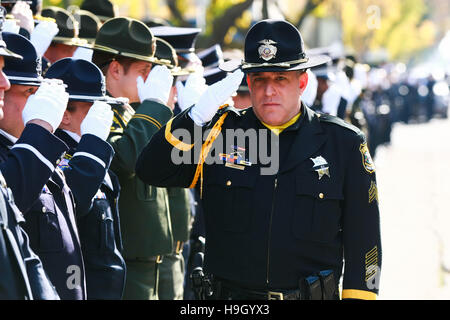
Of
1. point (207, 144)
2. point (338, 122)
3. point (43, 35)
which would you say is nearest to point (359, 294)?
point (338, 122)

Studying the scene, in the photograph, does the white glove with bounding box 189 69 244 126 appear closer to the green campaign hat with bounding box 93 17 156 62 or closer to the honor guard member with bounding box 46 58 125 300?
the honor guard member with bounding box 46 58 125 300

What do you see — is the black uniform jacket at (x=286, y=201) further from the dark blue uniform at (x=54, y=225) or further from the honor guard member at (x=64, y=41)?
the honor guard member at (x=64, y=41)

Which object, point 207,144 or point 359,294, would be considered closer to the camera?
point 359,294

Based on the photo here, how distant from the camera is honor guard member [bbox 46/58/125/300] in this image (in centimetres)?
438

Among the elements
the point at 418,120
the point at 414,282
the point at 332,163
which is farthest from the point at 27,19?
the point at 418,120

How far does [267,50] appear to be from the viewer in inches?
177

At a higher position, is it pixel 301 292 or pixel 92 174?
pixel 92 174

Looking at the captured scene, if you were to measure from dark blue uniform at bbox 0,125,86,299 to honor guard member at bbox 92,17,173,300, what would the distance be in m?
1.18

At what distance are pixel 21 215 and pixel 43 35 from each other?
10.5 feet

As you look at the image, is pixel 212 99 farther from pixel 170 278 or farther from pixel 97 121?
pixel 170 278

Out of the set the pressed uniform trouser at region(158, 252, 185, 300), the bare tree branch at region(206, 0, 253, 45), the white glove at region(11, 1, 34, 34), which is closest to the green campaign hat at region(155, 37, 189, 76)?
the white glove at region(11, 1, 34, 34)

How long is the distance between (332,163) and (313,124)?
0.77 feet
